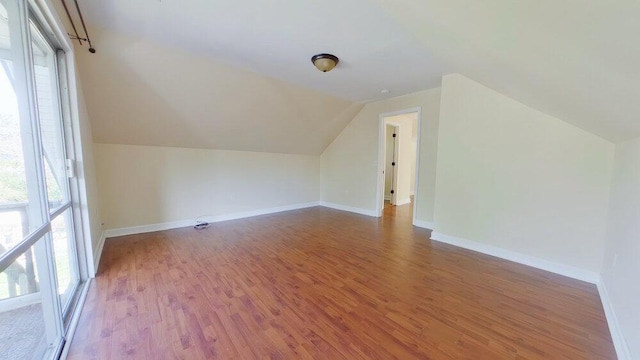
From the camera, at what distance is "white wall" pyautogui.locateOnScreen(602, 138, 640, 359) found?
1.38m

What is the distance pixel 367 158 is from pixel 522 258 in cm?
292

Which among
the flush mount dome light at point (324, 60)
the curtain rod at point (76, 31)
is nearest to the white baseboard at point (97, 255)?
the curtain rod at point (76, 31)

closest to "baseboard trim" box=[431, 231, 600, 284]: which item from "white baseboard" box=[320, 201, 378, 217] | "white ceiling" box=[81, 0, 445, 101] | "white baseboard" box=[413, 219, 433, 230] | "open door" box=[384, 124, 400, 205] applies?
"white baseboard" box=[413, 219, 433, 230]

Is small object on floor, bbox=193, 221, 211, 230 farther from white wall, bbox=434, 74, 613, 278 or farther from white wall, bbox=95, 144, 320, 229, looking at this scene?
white wall, bbox=434, 74, 613, 278

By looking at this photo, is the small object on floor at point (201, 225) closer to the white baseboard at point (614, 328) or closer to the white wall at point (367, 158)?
the white wall at point (367, 158)

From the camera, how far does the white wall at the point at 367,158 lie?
392 cm

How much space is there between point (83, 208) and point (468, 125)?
Answer: 427cm

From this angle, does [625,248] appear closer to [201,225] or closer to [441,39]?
[441,39]

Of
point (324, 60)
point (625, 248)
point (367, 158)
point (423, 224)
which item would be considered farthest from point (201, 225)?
point (625, 248)

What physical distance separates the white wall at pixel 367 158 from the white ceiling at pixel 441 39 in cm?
84

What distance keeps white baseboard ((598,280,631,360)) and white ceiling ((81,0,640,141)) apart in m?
1.30

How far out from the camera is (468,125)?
3033 mm

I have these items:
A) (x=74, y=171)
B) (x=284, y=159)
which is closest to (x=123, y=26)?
(x=74, y=171)

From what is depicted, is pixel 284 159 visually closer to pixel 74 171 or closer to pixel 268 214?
pixel 268 214
